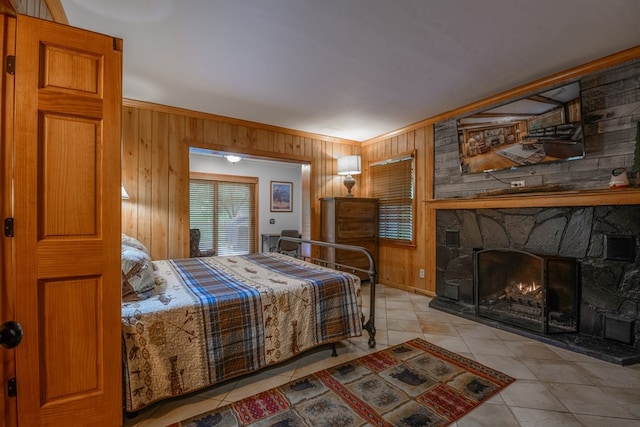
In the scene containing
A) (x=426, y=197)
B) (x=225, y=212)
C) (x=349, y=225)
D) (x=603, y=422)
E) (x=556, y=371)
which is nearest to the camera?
(x=603, y=422)

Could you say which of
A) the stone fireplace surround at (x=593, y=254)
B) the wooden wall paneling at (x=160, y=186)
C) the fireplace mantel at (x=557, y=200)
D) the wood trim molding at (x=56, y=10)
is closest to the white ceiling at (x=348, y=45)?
the wood trim molding at (x=56, y=10)

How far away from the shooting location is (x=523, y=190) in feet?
9.26

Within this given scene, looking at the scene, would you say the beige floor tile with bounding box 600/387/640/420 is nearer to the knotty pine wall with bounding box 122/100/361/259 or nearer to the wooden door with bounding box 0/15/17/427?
the wooden door with bounding box 0/15/17/427

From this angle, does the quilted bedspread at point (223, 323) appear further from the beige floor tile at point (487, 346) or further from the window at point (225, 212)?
the window at point (225, 212)

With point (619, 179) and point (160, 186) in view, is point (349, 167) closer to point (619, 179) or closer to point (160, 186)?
point (160, 186)

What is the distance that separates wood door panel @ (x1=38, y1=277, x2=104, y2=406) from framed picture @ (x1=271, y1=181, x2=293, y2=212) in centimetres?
552

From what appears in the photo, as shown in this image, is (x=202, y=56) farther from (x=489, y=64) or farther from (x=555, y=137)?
(x=555, y=137)

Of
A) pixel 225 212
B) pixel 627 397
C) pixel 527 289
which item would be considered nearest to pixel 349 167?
pixel 527 289

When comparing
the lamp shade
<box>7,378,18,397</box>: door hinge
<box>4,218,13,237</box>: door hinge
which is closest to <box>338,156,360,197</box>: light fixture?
the lamp shade

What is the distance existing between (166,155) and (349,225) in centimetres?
269

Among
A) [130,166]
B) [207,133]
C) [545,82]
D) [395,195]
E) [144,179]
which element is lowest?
[395,195]

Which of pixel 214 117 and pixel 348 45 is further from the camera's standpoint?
pixel 214 117

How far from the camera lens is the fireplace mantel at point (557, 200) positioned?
217 centimetres

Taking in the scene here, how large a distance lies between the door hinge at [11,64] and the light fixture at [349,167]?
3.78 m
